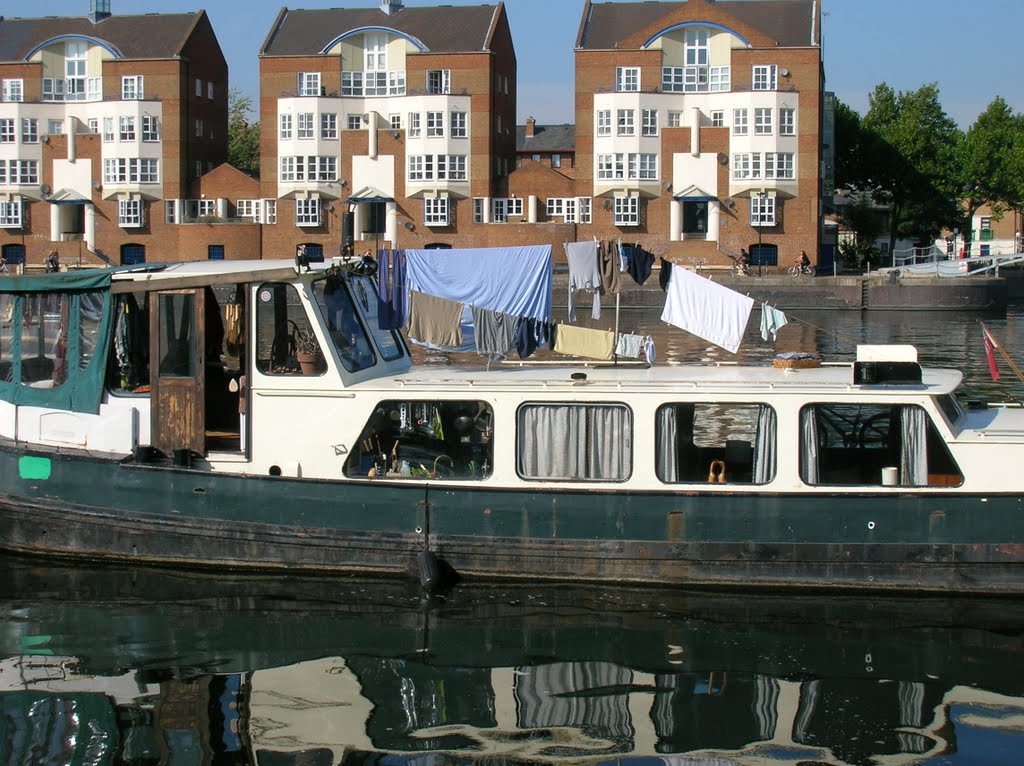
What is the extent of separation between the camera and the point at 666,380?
14.1 meters

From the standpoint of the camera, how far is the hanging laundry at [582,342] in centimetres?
1619

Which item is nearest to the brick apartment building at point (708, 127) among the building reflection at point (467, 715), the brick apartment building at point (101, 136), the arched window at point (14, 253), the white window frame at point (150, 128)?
the brick apartment building at point (101, 136)

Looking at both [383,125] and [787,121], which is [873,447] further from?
[383,125]

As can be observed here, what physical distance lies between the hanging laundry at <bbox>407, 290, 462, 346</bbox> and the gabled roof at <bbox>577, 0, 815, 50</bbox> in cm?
6278

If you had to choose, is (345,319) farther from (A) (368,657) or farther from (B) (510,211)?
(B) (510,211)

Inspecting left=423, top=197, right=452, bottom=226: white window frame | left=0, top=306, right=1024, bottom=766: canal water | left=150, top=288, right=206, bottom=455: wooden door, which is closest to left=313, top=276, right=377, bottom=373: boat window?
left=150, top=288, right=206, bottom=455: wooden door

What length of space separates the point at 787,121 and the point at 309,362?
64278 mm

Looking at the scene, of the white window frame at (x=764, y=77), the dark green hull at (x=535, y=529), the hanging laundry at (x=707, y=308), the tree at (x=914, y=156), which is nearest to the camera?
the dark green hull at (x=535, y=529)

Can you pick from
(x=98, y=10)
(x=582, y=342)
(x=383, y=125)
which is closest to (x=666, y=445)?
(x=582, y=342)

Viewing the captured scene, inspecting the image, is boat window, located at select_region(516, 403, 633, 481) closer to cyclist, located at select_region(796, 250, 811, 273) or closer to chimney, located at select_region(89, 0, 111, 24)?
cyclist, located at select_region(796, 250, 811, 273)

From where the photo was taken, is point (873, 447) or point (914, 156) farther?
point (914, 156)

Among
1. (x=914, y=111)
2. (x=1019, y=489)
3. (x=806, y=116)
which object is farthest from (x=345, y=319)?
(x=914, y=111)

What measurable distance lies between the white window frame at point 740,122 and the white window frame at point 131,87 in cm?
3635

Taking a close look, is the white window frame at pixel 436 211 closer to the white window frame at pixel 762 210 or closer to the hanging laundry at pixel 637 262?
the white window frame at pixel 762 210
